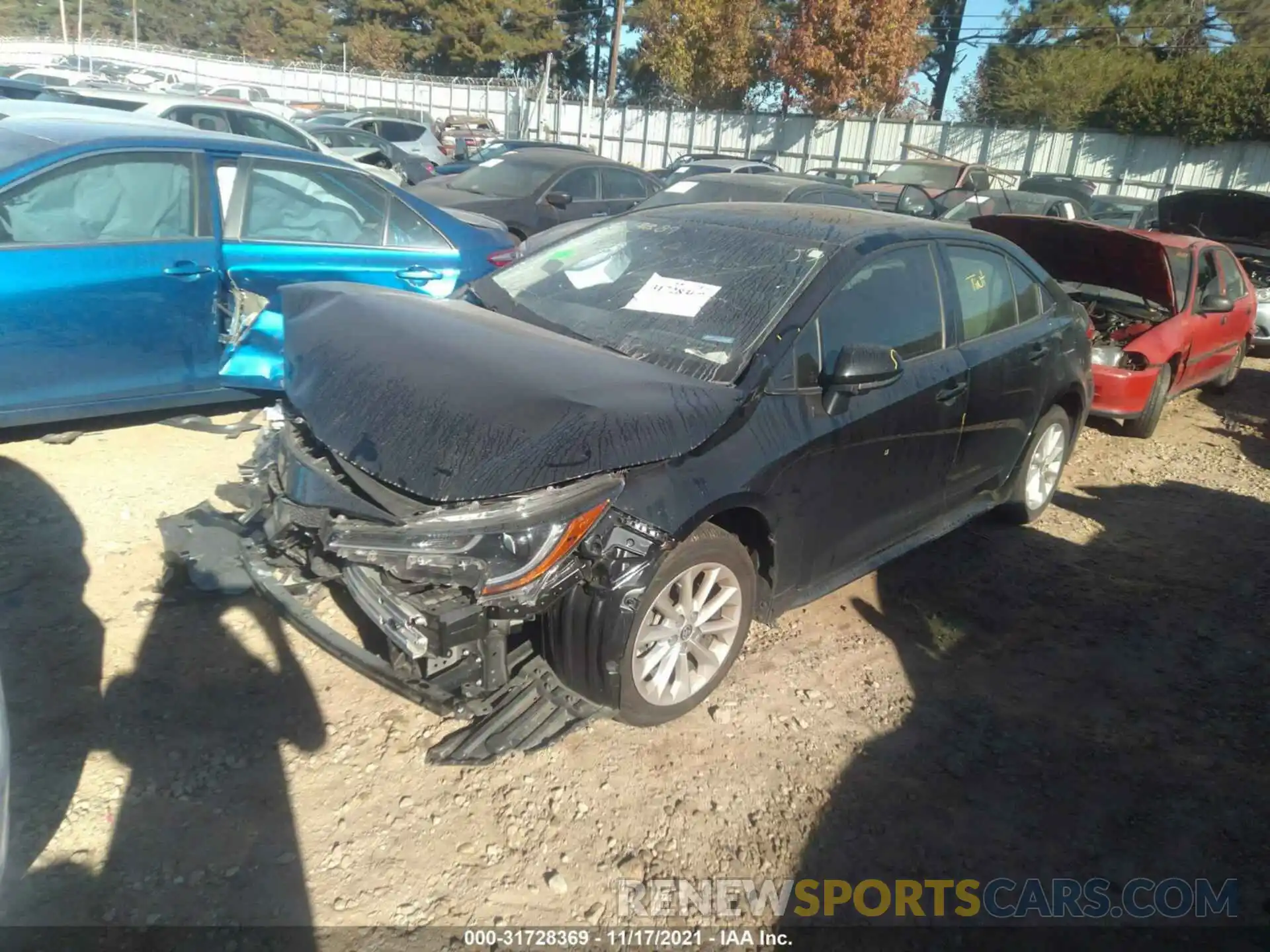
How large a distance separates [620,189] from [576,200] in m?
0.93

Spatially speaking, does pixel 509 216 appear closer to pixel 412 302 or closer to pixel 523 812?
pixel 412 302

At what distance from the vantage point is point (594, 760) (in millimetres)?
3033

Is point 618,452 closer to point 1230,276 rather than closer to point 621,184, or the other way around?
point 1230,276

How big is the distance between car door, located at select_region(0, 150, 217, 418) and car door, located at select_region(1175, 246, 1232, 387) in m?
6.77

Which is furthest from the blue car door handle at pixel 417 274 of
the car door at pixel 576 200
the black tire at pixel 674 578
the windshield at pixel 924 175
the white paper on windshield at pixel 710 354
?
the windshield at pixel 924 175

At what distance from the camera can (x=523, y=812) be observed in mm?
2797

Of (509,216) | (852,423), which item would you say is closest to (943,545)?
(852,423)

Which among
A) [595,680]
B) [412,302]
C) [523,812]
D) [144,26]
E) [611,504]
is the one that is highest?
[144,26]

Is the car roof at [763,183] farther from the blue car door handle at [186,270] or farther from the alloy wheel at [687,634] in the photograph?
the alloy wheel at [687,634]

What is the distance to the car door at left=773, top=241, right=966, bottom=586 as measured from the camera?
11.0 feet

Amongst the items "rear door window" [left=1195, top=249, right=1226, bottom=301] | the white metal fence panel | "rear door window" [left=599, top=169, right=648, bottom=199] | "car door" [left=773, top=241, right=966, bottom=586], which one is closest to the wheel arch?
"car door" [left=773, top=241, right=966, bottom=586]

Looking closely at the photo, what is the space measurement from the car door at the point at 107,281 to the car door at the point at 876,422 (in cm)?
313

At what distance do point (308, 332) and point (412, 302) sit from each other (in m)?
0.44

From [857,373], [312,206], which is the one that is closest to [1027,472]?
[857,373]
